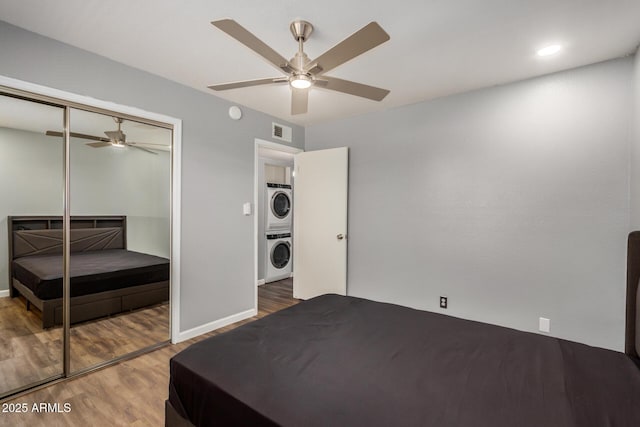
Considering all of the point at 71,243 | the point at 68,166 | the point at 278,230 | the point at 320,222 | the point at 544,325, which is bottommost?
the point at 544,325

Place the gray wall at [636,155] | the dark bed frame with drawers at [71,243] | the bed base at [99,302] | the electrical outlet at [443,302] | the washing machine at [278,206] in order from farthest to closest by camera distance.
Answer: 1. the washing machine at [278,206]
2. the electrical outlet at [443,302]
3. the bed base at [99,302]
4. the dark bed frame with drawers at [71,243]
5. the gray wall at [636,155]

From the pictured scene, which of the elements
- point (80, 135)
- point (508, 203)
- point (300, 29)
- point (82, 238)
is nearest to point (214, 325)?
point (82, 238)

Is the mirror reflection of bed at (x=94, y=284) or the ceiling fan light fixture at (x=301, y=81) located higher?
the ceiling fan light fixture at (x=301, y=81)

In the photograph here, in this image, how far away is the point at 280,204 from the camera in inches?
205

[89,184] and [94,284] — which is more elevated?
[89,184]

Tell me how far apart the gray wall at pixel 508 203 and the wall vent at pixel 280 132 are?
0.97m

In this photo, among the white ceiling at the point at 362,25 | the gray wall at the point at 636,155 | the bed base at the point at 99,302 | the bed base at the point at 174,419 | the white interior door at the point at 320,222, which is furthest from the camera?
the white interior door at the point at 320,222

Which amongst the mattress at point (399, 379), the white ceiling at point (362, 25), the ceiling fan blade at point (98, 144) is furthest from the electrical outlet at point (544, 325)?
the ceiling fan blade at point (98, 144)

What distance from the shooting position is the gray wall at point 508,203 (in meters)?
2.21

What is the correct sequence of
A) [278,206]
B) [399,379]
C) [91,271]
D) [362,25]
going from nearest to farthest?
1. [399,379]
2. [362,25]
3. [91,271]
4. [278,206]

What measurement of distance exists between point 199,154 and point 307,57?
1651mm

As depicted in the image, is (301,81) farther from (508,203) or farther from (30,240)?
(30,240)

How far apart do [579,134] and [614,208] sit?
24.6 inches

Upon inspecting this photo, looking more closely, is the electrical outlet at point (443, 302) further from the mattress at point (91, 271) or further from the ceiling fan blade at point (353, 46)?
the mattress at point (91, 271)
